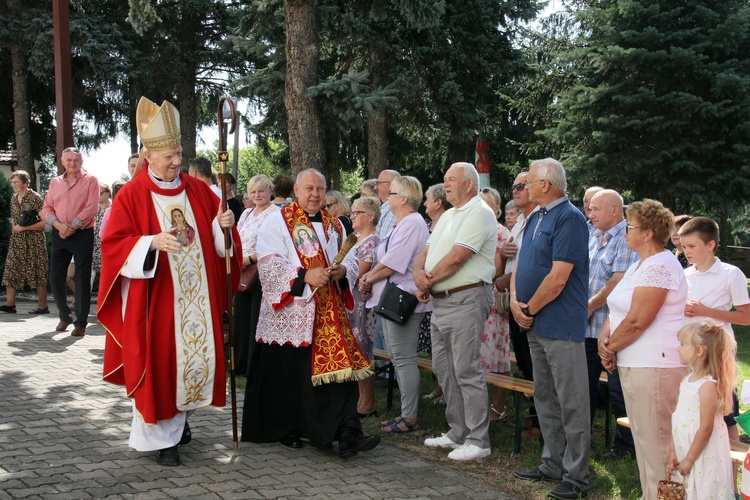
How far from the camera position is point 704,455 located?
4.31 m

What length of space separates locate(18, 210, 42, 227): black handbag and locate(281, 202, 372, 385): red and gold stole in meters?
6.72

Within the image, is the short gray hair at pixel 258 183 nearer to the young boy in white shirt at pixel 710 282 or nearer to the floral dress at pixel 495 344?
the floral dress at pixel 495 344

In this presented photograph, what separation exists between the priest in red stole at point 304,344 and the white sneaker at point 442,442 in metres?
0.51

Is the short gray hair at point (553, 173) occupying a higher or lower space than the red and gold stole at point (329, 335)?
higher

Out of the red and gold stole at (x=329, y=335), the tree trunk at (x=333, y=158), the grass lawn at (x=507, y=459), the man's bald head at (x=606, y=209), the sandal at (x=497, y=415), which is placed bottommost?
the grass lawn at (x=507, y=459)

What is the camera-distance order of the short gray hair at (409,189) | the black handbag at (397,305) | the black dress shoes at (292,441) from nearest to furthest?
the black dress shoes at (292,441), the black handbag at (397,305), the short gray hair at (409,189)

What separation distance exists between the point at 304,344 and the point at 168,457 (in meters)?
1.19

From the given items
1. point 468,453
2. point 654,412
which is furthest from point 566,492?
point 468,453

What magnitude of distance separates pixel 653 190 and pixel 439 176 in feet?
24.5

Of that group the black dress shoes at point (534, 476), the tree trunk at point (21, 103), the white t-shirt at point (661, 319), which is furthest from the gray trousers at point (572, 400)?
the tree trunk at point (21, 103)

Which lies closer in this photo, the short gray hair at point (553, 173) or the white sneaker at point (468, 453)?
the short gray hair at point (553, 173)

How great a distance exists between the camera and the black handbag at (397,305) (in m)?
6.54

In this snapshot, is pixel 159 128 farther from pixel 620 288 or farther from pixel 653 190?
pixel 653 190

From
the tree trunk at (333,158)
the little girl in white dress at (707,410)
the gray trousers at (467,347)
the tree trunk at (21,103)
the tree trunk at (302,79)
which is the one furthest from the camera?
the tree trunk at (21,103)
